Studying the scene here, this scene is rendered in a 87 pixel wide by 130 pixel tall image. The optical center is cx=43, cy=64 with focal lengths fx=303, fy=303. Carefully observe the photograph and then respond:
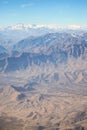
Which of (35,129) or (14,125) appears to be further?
(14,125)

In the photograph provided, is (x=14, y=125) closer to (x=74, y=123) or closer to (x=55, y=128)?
(x=55, y=128)

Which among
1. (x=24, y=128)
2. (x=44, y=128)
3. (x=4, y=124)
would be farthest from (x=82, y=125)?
(x=4, y=124)

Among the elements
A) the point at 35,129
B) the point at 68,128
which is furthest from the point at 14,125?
the point at 68,128

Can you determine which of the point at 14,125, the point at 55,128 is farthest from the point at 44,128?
the point at 14,125

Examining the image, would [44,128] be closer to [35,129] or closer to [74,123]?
[35,129]

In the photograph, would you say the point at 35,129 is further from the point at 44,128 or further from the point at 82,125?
the point at 82,125

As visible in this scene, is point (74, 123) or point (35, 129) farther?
point (74, 123)

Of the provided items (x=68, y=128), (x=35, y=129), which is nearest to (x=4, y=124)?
(x=35, y=129)
